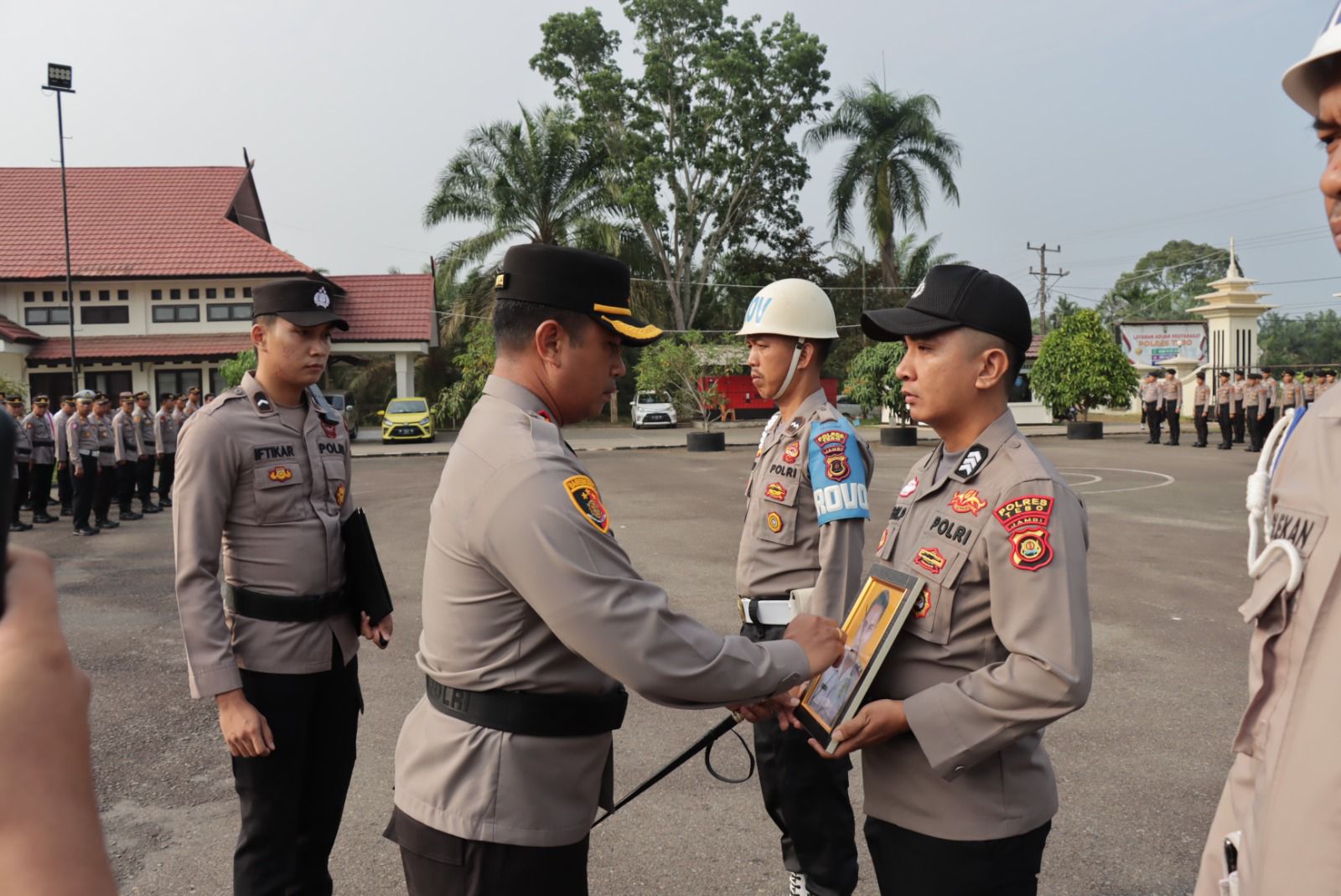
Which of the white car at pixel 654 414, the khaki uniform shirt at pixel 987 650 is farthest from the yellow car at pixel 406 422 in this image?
the khaki uniform shirt at pixel 987 650

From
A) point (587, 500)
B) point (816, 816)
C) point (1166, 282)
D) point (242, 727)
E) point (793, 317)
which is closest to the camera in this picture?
point (587, 500)

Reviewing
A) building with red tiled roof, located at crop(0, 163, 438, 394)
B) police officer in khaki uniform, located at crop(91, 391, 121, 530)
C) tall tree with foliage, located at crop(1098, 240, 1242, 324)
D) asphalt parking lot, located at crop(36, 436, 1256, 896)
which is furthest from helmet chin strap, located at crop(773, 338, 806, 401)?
tall tree with foliage, located at crop(1098, 240, 1242, 324)

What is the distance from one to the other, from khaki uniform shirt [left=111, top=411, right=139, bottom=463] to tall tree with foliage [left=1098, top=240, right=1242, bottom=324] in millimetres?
60669

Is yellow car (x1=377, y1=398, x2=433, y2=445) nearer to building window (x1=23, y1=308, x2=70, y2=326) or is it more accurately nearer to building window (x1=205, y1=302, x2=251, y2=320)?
building window (x1=205, y1=302, x2=251, y2=320)

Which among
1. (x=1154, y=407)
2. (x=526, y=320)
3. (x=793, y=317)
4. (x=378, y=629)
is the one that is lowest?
(x=378, y=629)

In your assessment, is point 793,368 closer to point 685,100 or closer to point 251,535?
point 251,535

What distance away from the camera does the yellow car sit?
27250 mm

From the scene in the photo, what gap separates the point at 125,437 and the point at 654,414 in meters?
21.3

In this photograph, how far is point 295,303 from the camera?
10.6 feet

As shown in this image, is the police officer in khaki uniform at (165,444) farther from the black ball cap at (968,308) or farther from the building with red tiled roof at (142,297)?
the black ball cap at (968,308)

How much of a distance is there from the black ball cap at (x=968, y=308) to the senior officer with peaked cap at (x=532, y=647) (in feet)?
2.21

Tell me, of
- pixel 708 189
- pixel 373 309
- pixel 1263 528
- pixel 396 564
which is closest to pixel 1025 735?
pixel 1263 528

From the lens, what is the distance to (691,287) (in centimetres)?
3738

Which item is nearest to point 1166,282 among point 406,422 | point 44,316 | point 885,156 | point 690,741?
point 885,156
